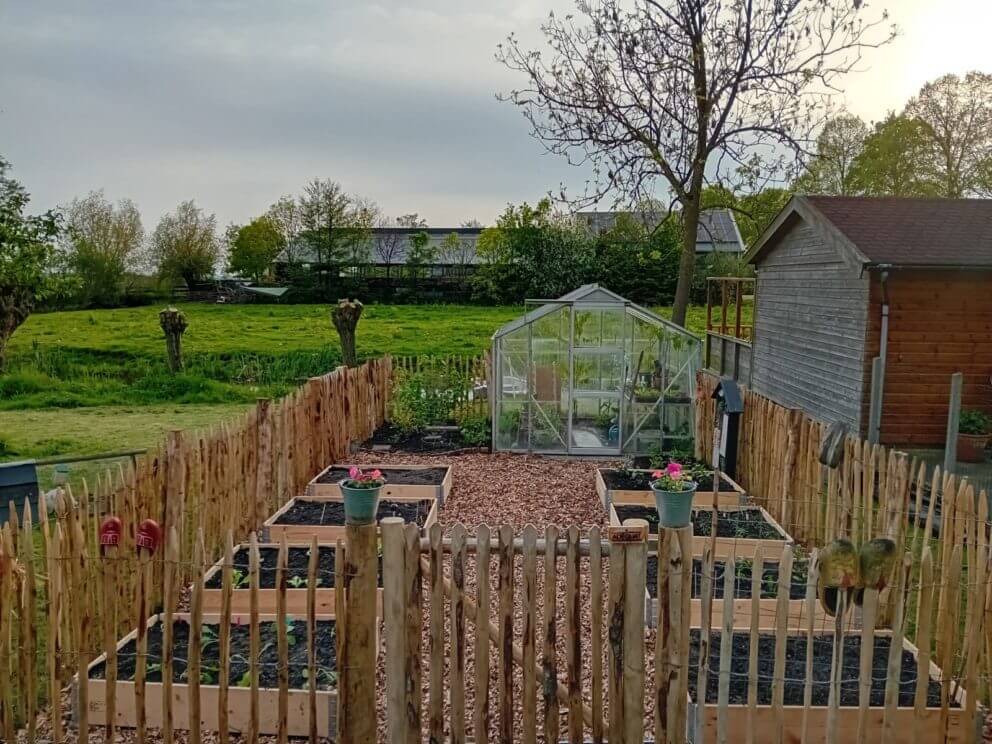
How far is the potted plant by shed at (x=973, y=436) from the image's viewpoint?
33.1 ft

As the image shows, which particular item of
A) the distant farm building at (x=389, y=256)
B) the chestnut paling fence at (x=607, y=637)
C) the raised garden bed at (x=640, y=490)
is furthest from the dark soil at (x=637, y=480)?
the distant farm building at (x=389, y=256)

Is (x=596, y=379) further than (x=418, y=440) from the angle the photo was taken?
No

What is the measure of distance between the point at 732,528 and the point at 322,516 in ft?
13.1

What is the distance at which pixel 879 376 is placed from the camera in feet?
33.0

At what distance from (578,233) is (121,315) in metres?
17.2

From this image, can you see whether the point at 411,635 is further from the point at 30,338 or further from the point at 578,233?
the point at 578,233

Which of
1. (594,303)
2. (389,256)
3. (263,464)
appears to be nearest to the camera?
(263,464)

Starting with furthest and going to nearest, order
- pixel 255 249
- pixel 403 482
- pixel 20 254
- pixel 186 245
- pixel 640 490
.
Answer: pixel 255 249 < pixel 186 245 < pixel 20 254 < pixel 403 482 < pixel 640 490

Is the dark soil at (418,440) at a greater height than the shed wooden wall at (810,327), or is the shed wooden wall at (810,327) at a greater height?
the shed wooden wall at (810,327)

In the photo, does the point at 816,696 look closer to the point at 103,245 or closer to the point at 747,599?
the point at 747,599

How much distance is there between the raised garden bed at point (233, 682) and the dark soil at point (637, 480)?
15.4ft

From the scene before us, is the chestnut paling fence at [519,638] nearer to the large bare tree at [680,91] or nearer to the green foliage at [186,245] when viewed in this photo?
the large bare tree at [680,91]

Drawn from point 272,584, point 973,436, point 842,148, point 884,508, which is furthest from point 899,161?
point 272,584

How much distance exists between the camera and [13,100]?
54.7ft
